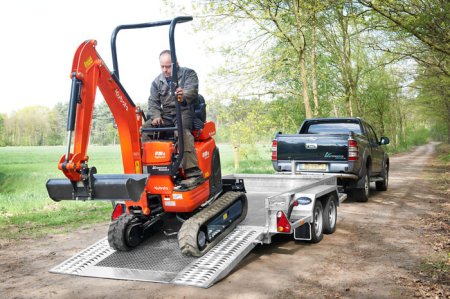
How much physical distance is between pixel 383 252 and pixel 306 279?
1871mm

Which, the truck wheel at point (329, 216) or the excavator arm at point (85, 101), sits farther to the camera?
the truck wheel at point (329, 216)

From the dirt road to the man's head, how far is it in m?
2.68

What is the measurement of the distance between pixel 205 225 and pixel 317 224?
235 cm

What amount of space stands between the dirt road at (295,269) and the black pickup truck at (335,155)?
2.19m

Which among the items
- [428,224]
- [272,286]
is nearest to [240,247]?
[272,286]

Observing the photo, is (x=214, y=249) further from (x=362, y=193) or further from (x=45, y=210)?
(x=45, y=210)

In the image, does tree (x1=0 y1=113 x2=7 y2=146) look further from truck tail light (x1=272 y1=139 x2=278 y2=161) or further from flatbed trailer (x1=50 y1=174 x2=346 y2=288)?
flatbed trailer (x1=50 y1=174 x2=346 y2=288)

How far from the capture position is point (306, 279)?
5.50 meters

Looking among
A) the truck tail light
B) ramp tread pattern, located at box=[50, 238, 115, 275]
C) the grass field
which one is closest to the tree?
the grass field

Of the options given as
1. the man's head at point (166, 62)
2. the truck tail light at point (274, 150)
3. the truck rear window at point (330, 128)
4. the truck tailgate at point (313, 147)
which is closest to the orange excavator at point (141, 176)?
the man's head at point (166, 62)

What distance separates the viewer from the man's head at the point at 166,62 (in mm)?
5984

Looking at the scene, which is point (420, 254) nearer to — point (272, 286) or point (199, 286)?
point (272, 286)

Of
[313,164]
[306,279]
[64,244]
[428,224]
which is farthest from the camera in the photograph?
[313,164]

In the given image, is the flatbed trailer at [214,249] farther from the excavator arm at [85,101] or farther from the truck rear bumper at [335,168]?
the truck rear bumper at [335,168]
